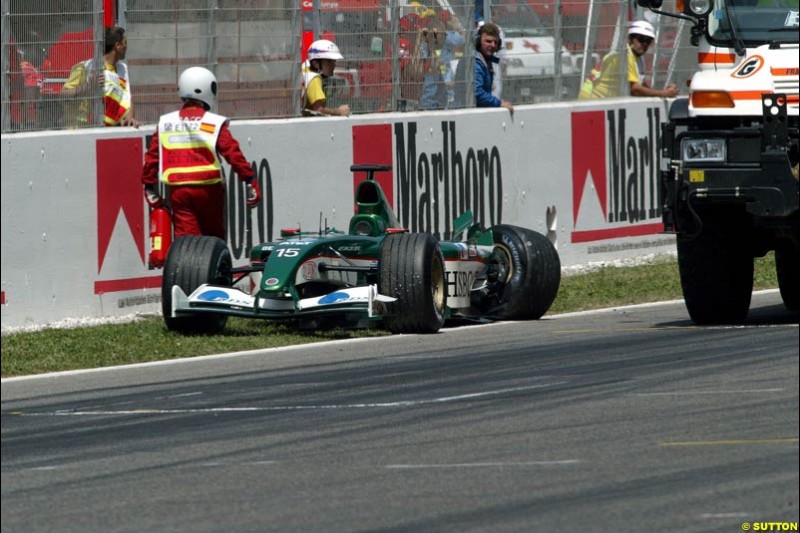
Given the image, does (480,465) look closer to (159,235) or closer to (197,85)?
(159,235)

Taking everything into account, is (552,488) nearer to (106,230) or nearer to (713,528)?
(713,528)

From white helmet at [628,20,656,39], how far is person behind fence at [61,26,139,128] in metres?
6.41

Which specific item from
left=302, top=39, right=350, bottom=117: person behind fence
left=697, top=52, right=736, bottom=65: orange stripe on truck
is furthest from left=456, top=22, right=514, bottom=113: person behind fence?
left=697, top=52, right=736, bottom=65: orange stripe on truck

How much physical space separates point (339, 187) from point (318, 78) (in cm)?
97

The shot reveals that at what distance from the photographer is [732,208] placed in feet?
37.3

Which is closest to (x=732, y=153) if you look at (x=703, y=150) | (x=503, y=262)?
(x=703, y=150)

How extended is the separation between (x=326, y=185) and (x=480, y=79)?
2.63 m

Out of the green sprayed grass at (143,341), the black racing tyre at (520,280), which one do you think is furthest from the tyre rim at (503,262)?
the green sprayed grass at (143,341)

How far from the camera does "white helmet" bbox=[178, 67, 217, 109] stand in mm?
13281

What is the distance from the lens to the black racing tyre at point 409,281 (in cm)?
1200

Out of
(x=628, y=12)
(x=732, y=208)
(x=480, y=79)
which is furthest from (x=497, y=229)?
(x=628, y=12)

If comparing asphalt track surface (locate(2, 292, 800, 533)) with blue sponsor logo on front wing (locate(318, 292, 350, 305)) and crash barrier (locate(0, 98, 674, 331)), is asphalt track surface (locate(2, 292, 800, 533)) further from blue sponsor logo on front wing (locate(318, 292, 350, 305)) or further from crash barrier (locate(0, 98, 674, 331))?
crash barrier (locate(0, 98, 674, 331))

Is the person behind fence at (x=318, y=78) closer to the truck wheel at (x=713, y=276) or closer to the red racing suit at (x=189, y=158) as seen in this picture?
the red racing suit at (x=189, y=158)

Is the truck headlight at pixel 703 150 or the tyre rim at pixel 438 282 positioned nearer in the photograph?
the truck headlight at pixel 703 150
